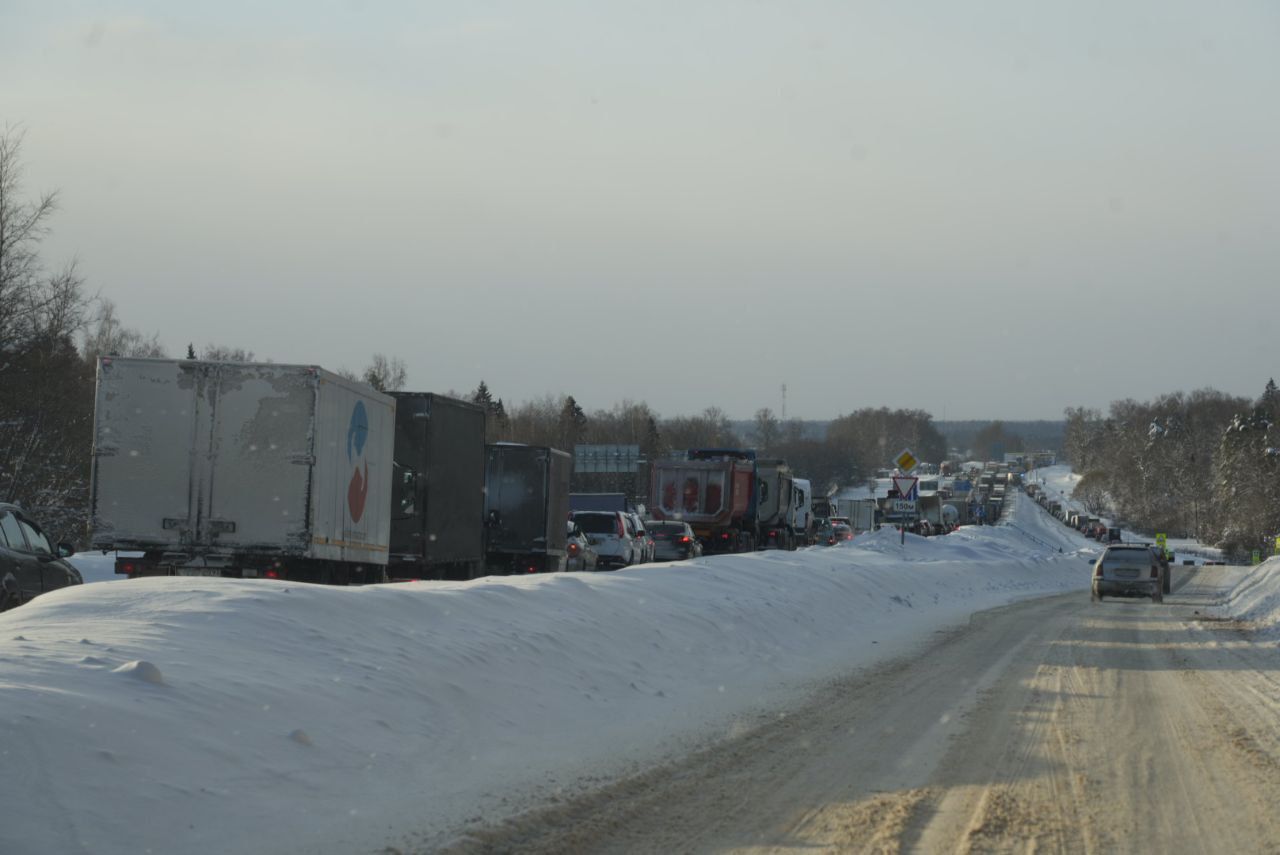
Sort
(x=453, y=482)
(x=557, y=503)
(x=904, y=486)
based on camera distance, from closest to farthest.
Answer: (x=453, y=482) → (x=557, y=503) → (x=904, y=486)

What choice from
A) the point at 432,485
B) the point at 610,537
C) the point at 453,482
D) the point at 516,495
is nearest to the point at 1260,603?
the point at 610,537

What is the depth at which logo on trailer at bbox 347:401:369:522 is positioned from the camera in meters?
19.2

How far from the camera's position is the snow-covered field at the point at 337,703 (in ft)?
19.8

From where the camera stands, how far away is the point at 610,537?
1357 inches

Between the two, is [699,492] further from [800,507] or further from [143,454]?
[143,454]

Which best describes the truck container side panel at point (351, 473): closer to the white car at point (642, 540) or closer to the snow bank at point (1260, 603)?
the white car at point (642, 540)

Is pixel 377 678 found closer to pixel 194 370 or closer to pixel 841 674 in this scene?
pixel 841 674

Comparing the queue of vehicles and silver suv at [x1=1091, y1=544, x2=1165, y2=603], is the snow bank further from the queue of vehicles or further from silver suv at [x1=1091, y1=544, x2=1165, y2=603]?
the queue of vehicles

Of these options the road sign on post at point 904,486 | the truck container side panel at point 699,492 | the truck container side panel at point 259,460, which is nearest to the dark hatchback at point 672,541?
the truck container side panel at point 699,492

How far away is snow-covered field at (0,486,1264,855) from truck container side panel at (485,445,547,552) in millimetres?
13007

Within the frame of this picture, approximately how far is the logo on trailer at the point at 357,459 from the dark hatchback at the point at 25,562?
15.5ft

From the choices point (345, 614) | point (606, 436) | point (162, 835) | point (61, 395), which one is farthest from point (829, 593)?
point (606, 436)

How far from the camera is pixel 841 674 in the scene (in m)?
14.6

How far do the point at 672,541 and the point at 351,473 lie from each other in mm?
21403
